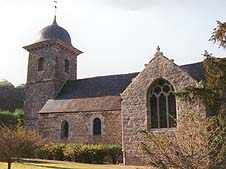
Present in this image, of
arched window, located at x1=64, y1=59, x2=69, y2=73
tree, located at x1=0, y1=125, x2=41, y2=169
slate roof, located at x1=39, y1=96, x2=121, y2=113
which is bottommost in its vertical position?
tree, located at x1=0, y1=125, x2=41, y2=169

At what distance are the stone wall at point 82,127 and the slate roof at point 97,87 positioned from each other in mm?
2227

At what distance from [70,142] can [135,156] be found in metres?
6.98

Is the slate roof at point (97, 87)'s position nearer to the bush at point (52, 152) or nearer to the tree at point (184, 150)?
the bush at point (52, 152)

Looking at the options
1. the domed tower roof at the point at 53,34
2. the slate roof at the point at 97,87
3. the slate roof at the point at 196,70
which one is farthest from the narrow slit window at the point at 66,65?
the slate roof at the point at 196,70

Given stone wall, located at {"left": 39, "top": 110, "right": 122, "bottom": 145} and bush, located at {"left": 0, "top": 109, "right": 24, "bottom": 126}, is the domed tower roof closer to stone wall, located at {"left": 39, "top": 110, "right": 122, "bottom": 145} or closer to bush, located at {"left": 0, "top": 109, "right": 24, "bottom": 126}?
bush, located at {"left": 0, "top": 109, "right": 24, "bottom": 126}

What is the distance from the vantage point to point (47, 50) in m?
29.0

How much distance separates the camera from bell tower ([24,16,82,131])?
2764 centimetres

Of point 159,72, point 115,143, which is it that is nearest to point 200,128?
point 159,72

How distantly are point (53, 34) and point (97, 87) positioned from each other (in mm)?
8166

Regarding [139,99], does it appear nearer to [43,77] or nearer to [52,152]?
[52,152]

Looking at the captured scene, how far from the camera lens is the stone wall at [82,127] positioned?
835 inches

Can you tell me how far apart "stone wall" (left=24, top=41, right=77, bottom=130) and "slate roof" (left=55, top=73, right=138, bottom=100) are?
123 cm

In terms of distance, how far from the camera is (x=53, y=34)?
29641mm

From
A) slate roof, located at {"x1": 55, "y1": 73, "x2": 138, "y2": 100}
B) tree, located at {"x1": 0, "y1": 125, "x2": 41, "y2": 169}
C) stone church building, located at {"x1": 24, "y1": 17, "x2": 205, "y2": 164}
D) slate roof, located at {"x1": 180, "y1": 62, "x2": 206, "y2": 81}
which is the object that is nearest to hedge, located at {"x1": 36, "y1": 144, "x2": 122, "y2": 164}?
stone church building, located at {"x1": 24, "y1": 17, "x2": 205, "y2": 164}
